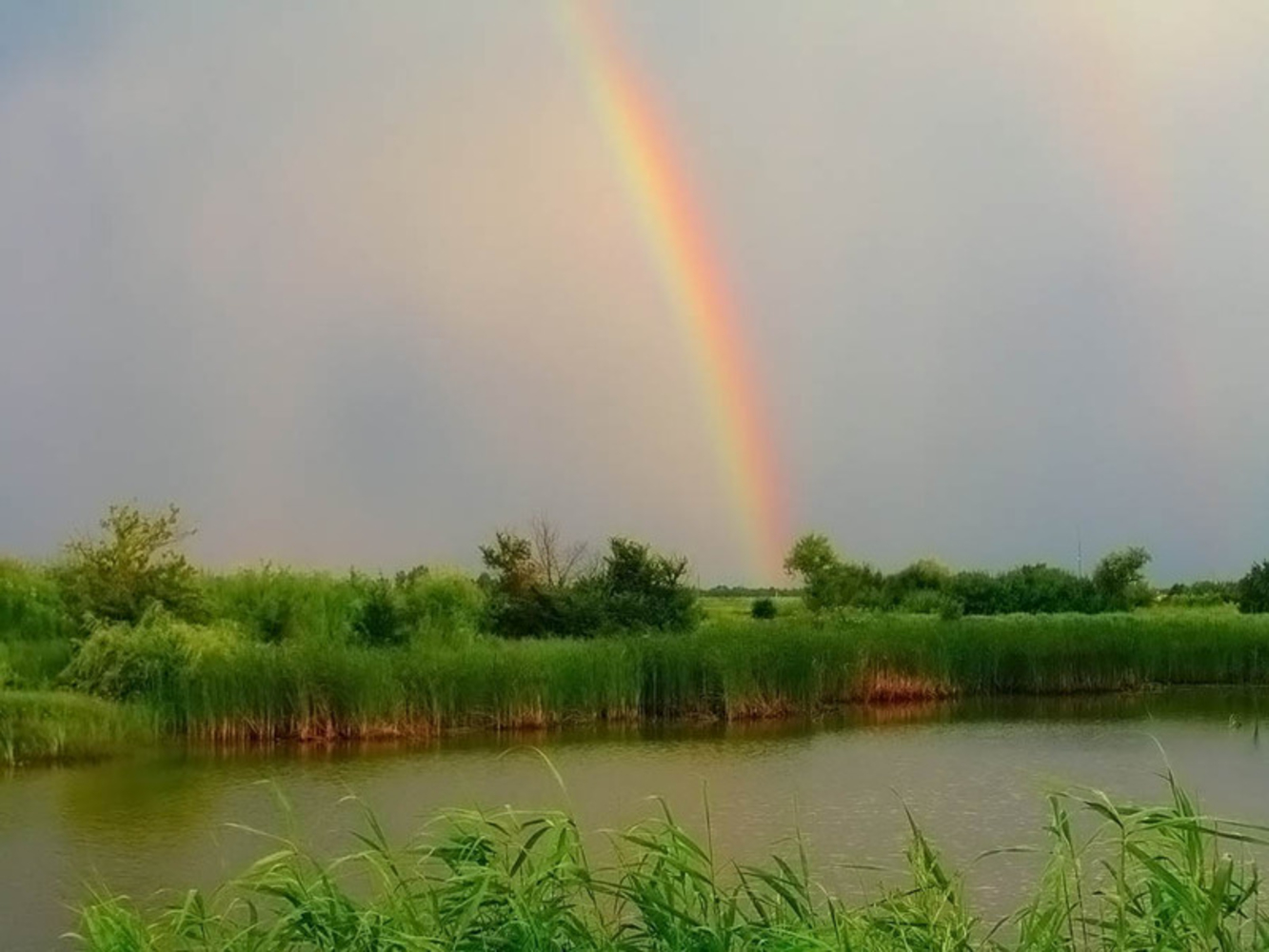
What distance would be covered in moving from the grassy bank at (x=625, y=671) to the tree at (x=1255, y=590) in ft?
51.0

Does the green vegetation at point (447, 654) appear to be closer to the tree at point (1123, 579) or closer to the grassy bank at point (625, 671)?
the grassy bank at point (625, 671)

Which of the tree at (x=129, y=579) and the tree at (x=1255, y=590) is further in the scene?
the tree at (x=1255, y=590)

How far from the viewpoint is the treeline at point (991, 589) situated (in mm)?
37312

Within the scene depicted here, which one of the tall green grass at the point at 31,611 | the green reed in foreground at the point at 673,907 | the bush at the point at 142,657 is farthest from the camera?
the tall green grass at the point at 31,611

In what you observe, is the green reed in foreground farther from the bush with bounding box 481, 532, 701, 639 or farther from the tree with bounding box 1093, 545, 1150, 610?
the tree with bounding box 1093, 545, 1150, 610

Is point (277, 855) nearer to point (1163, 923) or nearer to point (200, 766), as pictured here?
point (1163, 923)

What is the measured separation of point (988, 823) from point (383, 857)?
22.8 feet

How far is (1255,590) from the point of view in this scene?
3747 centimetres

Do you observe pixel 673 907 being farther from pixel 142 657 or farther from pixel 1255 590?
pixel 1255 590

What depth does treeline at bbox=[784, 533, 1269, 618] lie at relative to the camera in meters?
37.3

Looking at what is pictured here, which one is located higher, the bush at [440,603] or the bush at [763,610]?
the bush at [440,603]

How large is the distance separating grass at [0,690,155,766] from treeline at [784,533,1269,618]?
21197 mm

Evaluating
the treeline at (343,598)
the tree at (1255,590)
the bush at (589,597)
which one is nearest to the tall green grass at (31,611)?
the treeline at (343,598)

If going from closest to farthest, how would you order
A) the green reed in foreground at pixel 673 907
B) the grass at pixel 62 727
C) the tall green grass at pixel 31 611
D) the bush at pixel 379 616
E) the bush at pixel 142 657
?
the green reed in foreground at pixel 673 907, the grass at pixel 62 727, the bush at pixel 142 657, the tall green grass at pixel 31 611, the bush at pixel 379 616
